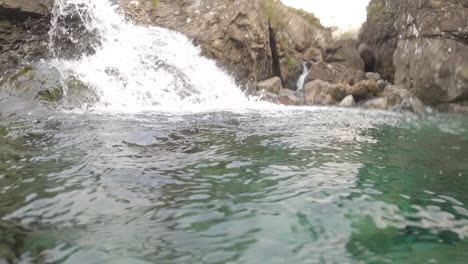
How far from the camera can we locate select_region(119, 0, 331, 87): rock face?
41.2 feet

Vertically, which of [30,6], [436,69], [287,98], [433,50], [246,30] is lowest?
[287,98]

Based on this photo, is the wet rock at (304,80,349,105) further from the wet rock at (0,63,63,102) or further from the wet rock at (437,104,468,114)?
the wet rock at (0,63,63,102)

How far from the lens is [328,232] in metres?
2.67

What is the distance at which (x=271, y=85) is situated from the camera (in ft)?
39.1

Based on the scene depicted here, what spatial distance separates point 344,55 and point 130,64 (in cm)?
741

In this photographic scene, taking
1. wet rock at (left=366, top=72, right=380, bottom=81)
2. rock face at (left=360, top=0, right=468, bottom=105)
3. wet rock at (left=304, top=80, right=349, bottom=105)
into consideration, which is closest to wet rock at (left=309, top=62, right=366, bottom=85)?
wet rock at (left=366, top=72, right=380, bottom=81)

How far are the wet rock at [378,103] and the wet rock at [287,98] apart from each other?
75.3 inches

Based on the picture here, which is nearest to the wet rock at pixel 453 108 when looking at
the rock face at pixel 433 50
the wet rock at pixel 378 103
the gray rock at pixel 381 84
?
the rock face at pixel 433 50

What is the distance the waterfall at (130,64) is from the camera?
9.98 metres

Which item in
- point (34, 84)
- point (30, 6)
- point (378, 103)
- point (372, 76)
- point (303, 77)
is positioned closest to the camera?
point (34, 84)

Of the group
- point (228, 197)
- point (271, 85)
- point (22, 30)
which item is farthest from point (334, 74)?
point (228, 197)

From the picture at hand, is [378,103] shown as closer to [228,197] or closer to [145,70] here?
[145,70]

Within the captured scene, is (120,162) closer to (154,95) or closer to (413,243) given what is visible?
(413,243)

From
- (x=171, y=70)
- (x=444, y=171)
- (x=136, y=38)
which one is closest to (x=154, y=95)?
(x=171, y=70)
